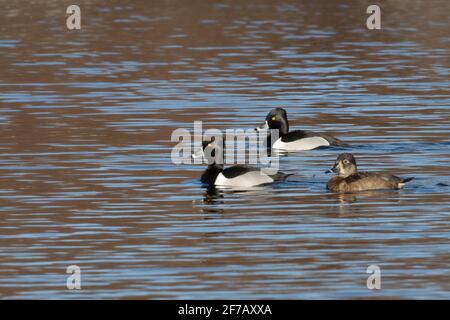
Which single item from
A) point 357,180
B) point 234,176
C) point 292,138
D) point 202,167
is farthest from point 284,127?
point 357,180

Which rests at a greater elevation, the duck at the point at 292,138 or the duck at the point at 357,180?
the duck at the point at 292,138

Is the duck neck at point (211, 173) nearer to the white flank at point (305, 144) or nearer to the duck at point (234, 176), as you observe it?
the duck at point (234, 176)

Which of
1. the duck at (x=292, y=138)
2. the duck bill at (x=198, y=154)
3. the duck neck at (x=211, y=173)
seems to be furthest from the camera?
the duck at (x=292, y=138)

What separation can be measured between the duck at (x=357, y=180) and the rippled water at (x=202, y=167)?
0.19m

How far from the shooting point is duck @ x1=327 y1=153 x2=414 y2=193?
18.4 metres

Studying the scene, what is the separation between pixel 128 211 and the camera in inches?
672

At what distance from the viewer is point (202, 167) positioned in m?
21.5

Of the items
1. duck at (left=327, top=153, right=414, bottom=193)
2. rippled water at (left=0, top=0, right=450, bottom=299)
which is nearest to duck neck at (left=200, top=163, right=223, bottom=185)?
rippled water at (left=0, top=0, right=450, bottom=299)

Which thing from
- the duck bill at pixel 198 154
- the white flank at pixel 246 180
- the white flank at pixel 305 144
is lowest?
the white flank at pixel 246 180

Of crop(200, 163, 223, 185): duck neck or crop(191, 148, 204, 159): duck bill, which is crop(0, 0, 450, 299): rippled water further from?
crop(191, 148, 204, 159): duck bill

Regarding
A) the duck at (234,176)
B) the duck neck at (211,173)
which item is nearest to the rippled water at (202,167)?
the duck neck at (211,173)

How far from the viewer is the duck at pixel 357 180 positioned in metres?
18.4

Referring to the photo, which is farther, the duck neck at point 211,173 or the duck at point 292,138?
the duck at point 292,138
